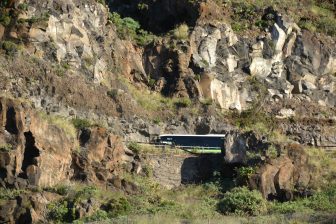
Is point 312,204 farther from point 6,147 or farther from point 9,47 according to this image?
point 9,47

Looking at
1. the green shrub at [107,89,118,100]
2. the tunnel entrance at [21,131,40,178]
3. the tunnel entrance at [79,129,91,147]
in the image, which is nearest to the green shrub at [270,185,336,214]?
Result: the tunnel entrance at [79,129,91,147]

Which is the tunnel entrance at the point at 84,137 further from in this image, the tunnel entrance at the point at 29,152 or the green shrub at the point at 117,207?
the green shrub at the point at 117,207

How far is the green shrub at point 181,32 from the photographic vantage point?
4675 centimetres

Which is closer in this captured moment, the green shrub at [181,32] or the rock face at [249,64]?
the rock face at [249,64]

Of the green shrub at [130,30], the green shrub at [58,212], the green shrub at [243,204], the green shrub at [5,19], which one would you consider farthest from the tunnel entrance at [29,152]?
the green shrub at [130,30]

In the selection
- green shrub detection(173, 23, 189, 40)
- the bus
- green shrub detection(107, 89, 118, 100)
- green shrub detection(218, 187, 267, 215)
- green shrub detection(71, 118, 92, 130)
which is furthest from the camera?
green shrub detection(173, 23, 189, 40)

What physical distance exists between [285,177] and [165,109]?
30.1 ft

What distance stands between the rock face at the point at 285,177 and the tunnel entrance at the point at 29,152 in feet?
29.8

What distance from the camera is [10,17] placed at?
133 ft

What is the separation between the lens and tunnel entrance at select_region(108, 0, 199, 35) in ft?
160

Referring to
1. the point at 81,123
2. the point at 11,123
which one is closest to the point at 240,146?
the point at 81,123

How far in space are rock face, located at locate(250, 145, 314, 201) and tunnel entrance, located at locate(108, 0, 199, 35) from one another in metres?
13.5

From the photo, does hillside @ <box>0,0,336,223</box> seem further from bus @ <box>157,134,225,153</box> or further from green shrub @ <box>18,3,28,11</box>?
bus @ <box>157,134,225,153</box>

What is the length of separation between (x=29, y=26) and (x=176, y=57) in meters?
8.63
